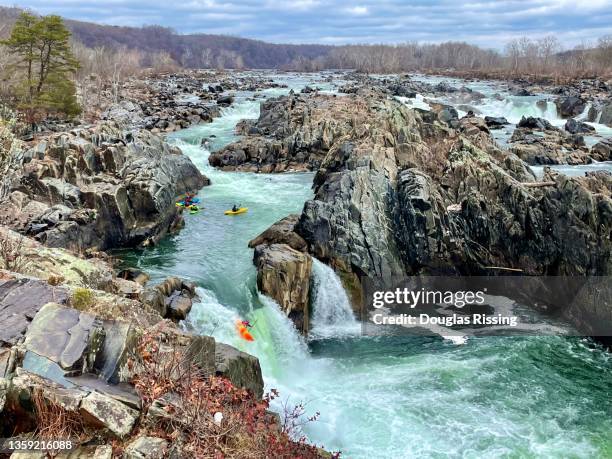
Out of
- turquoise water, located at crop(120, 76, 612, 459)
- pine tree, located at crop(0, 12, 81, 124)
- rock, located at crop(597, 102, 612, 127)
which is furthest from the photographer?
rock, located at crop(597, 102, 612, 127)

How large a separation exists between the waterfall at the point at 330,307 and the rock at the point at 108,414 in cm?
1204

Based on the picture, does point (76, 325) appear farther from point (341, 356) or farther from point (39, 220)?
point (39, 220)

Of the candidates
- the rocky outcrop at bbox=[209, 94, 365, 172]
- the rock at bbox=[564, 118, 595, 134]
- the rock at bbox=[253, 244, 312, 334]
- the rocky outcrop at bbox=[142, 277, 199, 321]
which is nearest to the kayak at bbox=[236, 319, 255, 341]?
the rocky outcrop at bbox=[142, 277, 199, 321]

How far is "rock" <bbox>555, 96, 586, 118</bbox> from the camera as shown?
2312 inches

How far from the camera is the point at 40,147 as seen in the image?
75.3 feet

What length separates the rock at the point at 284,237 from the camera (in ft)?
66.6

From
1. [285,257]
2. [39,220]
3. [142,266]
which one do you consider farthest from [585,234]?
[39,220]

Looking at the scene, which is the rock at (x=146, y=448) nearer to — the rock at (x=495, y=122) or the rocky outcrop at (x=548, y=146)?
the rocky outcrop at (x=548, y=146)

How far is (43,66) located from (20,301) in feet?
119

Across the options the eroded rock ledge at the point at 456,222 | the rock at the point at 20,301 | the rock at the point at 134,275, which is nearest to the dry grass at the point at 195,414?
the rock at the point at 20,301

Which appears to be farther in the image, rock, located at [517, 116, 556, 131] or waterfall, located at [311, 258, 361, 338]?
rock, located at [517, 116, 556, 131]

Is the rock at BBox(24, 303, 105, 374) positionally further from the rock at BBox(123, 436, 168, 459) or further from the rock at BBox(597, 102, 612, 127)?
the rock at BBox(597, 102, 612, 127)

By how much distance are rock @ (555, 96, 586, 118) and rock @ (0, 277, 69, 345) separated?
62.7 m

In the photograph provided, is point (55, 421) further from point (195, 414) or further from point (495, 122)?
point (495, 122)
